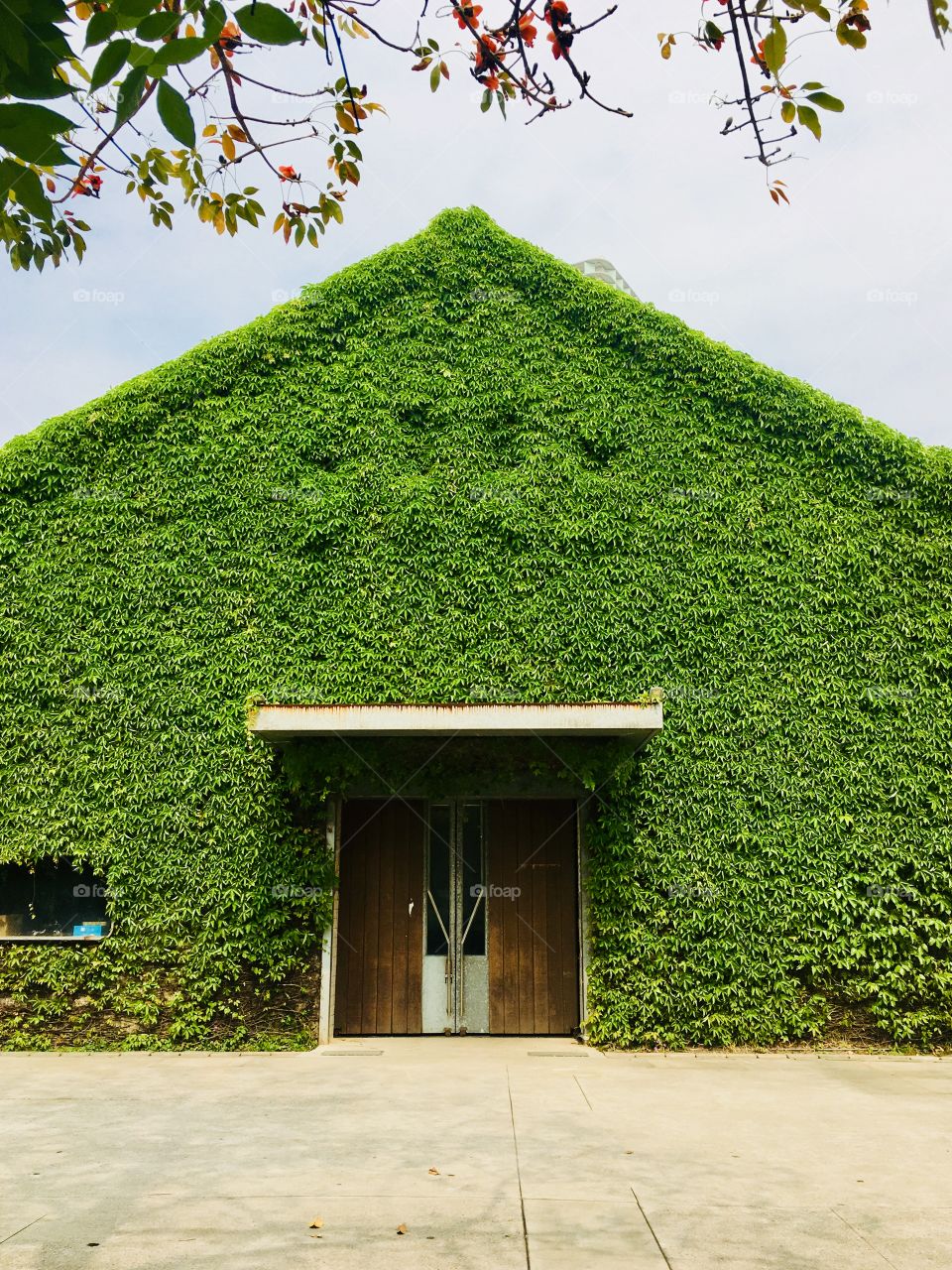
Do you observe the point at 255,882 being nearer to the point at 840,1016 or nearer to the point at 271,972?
the point at 271,972

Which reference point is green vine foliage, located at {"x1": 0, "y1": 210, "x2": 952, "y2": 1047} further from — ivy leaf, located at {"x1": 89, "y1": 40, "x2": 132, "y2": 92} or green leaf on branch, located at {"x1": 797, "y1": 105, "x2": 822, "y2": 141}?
ivy leaf, located at {"x1": 89, "y1": 40, "x2": 132, "y2": 92}

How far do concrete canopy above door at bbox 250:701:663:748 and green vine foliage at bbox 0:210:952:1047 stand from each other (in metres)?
0.76

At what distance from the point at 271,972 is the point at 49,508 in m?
5.33

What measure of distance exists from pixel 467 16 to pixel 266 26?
1666 millimetres

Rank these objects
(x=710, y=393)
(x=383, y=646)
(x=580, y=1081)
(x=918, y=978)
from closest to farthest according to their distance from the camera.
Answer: (x=580, y=1081) < (x=918, y=978) < (x=383, y=646) < (x=710, y=393)

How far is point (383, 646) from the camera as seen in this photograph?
9086 mm

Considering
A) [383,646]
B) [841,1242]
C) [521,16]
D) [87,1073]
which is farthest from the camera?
[383,646]

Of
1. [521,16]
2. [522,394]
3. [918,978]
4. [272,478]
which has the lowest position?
[918,978]

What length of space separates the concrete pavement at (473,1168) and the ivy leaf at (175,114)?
10.7ft

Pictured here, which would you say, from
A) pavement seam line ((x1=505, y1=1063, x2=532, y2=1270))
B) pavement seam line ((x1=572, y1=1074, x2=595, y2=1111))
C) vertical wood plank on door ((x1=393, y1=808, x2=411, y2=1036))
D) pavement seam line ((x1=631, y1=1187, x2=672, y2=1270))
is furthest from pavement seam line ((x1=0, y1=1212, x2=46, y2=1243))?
vertical wood plank on door ((x1=393, y1=808, x2=411, y2=1036))

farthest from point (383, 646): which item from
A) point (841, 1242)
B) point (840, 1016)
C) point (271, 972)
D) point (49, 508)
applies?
point (841, 1242)

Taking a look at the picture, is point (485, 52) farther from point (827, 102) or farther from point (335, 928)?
point (335, 928)

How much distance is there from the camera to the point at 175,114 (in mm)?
1427

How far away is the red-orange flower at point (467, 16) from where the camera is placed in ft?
9.26
